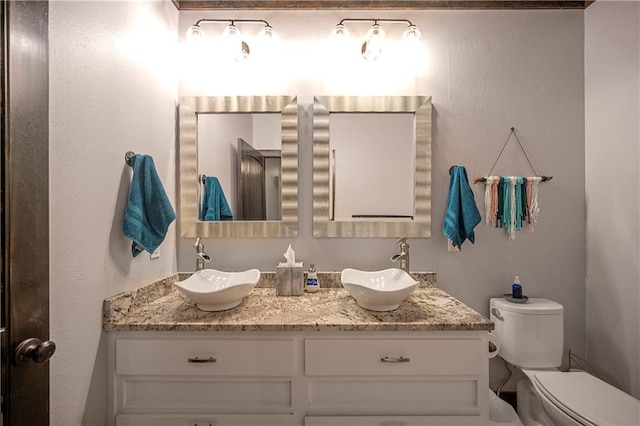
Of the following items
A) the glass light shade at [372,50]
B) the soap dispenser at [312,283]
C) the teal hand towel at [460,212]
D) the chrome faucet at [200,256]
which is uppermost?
the glass light shade at [372,50]

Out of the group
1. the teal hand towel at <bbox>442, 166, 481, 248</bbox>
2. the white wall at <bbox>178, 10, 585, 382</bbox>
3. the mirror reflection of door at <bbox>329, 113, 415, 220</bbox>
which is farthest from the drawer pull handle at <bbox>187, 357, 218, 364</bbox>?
the teal hand towel at <bbox>442, 166, 481, 248</bbox>

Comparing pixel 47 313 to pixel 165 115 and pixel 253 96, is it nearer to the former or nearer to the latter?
pixel 165 115

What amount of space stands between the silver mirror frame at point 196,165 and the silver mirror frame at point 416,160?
0.44ft

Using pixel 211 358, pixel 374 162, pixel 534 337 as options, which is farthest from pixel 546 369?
pixel 211 358

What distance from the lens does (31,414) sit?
765 millimetres

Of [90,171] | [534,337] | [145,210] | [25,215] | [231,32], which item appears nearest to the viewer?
[25,215]

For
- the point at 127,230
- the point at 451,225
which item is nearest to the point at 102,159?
the point at 127,230

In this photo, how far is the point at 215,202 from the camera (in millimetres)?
1738

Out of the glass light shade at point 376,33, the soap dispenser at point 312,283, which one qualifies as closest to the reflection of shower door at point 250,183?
the soap dispenser at point 312,283

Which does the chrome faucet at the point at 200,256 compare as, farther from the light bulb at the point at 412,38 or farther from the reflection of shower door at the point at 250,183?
the light bulb at the point at 412,38

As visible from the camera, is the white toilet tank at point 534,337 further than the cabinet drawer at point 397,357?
Yes

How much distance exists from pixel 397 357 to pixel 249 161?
4.14 ft

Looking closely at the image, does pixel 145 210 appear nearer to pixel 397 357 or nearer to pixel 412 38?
pixel 397 357

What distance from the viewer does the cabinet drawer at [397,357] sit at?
1146 mm
